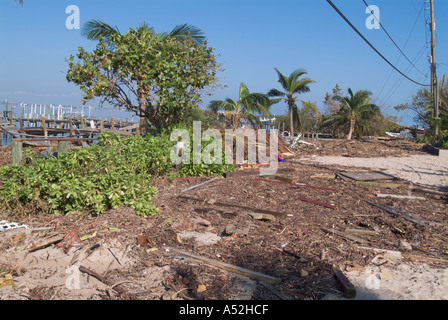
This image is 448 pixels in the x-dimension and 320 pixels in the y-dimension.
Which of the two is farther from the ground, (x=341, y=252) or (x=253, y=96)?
(x=253, y=96)

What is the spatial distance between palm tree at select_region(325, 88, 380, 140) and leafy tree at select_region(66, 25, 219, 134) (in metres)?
16.1

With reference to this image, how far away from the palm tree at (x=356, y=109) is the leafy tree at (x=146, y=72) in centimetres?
1614

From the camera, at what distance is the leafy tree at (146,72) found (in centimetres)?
933

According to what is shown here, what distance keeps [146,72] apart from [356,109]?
18.4 meters

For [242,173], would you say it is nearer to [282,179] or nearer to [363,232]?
[282,179]

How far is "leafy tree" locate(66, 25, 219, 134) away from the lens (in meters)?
9.33

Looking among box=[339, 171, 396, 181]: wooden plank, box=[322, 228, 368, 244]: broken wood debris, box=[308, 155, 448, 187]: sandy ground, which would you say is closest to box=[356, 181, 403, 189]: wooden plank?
box=[339, 171, 396, 181]: wooden plank

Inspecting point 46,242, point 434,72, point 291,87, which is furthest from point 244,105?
point 46,242

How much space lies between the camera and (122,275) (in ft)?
12.1

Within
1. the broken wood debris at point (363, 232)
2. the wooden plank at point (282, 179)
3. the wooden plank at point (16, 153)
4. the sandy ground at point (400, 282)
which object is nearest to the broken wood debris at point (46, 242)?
the sandy ground at point (400, 282)

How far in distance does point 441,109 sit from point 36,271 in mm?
24354

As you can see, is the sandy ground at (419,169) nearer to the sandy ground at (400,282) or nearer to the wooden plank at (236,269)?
the sandy ground at (400,282)

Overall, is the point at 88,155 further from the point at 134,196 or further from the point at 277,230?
the point at 277,230
